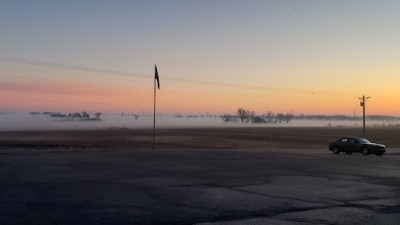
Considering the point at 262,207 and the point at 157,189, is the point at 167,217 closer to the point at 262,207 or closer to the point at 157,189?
the point at 262,207

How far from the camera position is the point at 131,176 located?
1650 centimetres

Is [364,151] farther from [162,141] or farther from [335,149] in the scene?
[162,141]

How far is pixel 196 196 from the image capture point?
12.0 m

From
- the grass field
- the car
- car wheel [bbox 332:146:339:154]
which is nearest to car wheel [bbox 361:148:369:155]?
the car

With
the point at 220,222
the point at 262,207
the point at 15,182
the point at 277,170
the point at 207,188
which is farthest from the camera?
the point at 277,170

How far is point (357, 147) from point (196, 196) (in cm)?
2526

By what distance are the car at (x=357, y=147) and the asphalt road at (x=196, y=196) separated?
49.4ft

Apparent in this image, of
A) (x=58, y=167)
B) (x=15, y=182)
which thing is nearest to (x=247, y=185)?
(x=15, y=182)

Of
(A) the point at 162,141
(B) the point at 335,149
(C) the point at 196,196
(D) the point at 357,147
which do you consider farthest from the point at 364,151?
(A) the point at 162,141

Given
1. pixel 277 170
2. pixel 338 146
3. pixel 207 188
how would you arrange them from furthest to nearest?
pixel 338 146 < pixel 277 170 < pixel 207 188

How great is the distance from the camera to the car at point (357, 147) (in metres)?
32.8

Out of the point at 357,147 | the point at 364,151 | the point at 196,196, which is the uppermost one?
the point at 357,147

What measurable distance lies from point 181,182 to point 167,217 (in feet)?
18.2

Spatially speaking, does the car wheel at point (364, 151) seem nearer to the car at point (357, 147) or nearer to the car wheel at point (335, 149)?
the car at point (357, 147)
